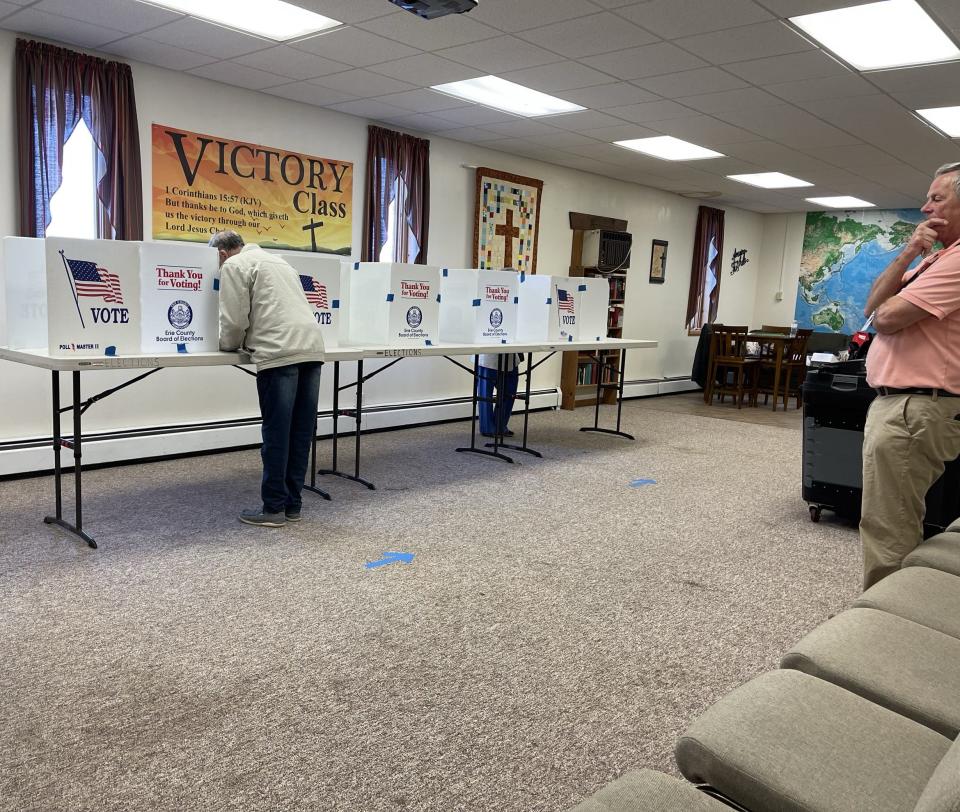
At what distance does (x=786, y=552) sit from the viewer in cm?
359

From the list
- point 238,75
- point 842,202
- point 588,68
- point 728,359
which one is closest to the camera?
point 588,68

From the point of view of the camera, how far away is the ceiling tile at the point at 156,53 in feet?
13.6

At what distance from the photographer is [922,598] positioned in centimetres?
179

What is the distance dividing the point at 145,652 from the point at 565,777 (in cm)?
135

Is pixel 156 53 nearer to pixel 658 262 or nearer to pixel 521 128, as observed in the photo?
pixel 521 128

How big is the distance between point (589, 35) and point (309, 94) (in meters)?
2.17

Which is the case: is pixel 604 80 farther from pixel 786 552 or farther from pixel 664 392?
pixel 664 392

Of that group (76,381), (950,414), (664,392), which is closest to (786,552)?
(950,414)

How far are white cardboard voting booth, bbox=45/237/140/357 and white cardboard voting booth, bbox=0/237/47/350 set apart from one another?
0.22m

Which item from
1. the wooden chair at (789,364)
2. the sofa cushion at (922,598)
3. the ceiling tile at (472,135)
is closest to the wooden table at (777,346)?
the wooden chair at (789,364)

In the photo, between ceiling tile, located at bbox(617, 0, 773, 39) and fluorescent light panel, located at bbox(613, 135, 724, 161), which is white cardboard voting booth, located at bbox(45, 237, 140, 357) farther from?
fluorescent light panel, located at bbox(613, 135, 724, 161)

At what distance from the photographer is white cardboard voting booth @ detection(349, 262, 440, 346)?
4.36m

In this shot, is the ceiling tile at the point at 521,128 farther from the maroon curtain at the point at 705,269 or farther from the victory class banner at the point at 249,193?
the maroon curtain at the point at 705,269

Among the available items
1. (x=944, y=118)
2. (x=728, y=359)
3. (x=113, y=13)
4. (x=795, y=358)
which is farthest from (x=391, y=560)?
(x=795, y=358)
